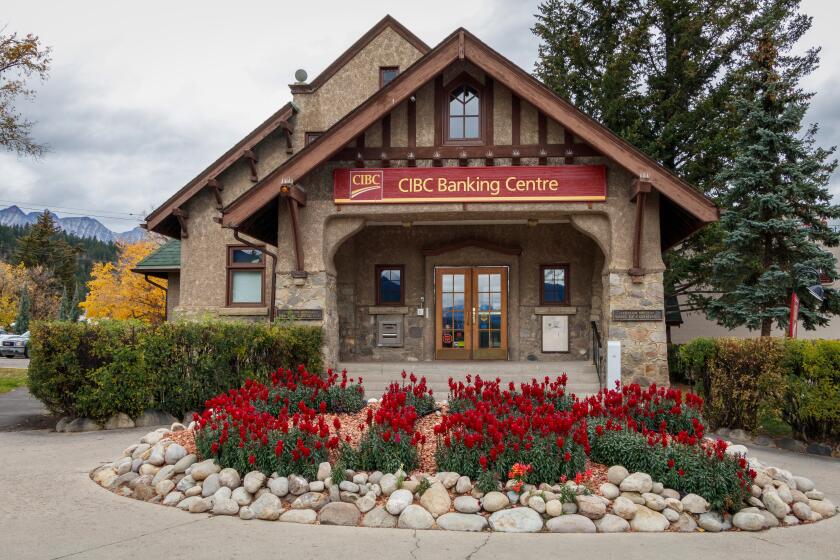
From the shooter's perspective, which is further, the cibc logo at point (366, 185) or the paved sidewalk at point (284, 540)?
the cibc logo at point (366, 185)

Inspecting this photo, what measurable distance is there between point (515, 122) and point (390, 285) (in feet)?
16.6

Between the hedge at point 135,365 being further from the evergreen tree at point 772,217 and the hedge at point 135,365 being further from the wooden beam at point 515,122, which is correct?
the evergreen tree at point 772,217

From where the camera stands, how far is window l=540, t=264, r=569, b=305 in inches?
635

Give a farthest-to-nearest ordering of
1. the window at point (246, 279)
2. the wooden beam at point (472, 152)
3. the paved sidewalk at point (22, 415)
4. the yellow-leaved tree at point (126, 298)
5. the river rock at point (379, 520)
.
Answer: the yellow-leaved tree at point (126, 298)
the window at point (246, 279)
the wooden beam at point (472, 152)
the paved sidewalk at point (22, 415)
the river rock at point (379, 520)

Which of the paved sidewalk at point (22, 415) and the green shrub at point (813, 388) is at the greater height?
the green shrub at point (813, 388)

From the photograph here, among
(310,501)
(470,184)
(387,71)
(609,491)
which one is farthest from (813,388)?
(387,71)

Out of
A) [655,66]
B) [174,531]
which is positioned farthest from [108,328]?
[655,66]

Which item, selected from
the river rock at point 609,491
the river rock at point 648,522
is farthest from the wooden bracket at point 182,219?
the river rock at point 648,522

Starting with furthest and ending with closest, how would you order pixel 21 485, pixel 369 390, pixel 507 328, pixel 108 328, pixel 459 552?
pixel 507 328 → pixel 369 390 → pixel 108 328 → pixel 21 485 → pixel 459 552

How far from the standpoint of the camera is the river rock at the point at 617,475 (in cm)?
612

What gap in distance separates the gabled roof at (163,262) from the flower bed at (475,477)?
13.6 metres

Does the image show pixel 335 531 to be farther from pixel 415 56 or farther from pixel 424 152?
pixel 415 56

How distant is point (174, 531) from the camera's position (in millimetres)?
5496

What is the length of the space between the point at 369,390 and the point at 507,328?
432 cm
